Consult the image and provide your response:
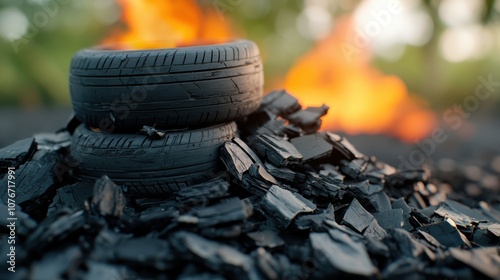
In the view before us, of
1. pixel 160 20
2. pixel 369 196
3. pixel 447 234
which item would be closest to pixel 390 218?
pixel 369 196

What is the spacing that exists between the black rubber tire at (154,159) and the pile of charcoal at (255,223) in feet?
0.40

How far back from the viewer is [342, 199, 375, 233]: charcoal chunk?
4.03m

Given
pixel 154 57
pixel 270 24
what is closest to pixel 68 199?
pixel 154 57

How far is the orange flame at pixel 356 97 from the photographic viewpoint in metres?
11.5

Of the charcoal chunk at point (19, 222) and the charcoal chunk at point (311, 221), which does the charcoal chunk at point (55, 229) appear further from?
the charcoal chunk at point (311, 221)

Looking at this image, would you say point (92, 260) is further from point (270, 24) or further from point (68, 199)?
point (270, 24)

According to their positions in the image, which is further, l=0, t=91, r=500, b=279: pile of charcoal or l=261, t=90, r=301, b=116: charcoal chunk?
l=261, t=90, r=301, b=116: charcoal chunk

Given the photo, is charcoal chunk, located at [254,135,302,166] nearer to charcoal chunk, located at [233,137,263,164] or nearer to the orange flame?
charcoal chunk, located at [233,137,263,164]

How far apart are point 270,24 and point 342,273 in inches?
729

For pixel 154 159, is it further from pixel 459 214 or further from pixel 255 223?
pixel 459 214

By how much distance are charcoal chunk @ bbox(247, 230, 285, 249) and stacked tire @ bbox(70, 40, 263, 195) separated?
106 cm

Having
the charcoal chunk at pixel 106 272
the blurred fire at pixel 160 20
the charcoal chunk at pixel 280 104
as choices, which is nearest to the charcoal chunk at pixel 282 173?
the charcoal chunk at pixel 280 104

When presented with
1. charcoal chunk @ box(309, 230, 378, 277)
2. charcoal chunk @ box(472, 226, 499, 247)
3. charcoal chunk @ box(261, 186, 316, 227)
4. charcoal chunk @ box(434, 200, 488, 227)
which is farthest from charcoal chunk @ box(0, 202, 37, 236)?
charcoal chunk @ box(472, 226, 499, 247)

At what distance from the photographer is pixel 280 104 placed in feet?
18.8
